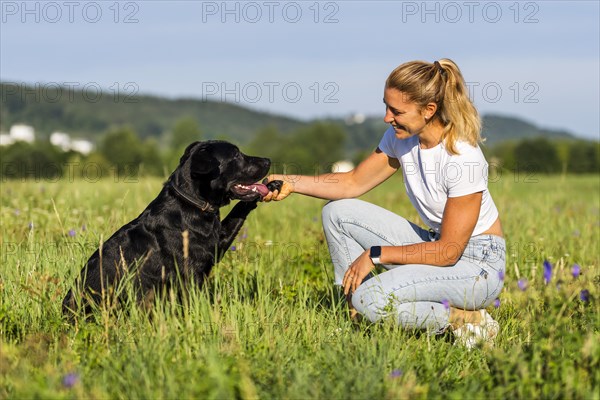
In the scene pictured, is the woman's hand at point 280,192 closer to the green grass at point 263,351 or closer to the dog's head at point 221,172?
the dog's head at point 221,172

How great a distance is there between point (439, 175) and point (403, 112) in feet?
1.55

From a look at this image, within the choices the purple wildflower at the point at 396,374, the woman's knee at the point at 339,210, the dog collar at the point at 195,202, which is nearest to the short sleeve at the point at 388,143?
the woman's knee at the point at 339,210

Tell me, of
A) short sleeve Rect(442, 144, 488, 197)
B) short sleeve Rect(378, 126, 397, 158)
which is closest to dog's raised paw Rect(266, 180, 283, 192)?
short sleeve Rect(378, 126, 397, 158)

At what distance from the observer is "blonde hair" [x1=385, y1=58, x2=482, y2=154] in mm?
4293

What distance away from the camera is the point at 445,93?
4.37m

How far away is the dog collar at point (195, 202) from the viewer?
4.69 metres

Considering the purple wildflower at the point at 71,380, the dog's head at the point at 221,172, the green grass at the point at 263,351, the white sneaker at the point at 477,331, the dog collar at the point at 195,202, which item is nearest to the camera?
the purple wildflower at the point at 71,380

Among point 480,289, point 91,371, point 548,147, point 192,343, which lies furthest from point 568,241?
point 548,147

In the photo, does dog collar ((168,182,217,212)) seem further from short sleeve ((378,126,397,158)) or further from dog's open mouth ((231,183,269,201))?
short sleeve ((378,126,397,158))

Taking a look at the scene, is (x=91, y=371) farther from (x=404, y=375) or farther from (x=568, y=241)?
(x=568, y=241)

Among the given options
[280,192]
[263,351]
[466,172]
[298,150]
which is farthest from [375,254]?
[298,150]

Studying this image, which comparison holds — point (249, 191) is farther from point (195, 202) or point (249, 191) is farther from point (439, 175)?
point (439, 175)

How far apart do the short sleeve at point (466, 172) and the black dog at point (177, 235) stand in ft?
4.44

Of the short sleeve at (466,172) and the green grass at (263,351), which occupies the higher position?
the short sleeve at (466,172)
